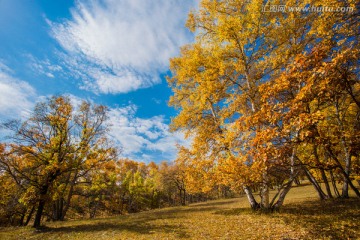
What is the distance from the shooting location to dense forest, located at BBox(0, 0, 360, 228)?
5.66 m

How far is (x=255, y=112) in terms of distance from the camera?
10078 mm

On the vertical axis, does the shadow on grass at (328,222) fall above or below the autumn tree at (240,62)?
below

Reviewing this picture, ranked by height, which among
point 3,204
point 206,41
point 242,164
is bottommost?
point 3,204

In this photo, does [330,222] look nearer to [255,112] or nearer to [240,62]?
[255,112]

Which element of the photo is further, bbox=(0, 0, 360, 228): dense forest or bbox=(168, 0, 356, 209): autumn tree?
bbox=(168, 0, 356, 209): autumn tree

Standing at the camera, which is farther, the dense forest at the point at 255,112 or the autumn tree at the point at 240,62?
the autumn tree at the point at 240,62

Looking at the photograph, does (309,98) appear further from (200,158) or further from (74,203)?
(74,203)

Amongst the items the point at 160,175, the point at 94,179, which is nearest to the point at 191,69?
the point at 94,179

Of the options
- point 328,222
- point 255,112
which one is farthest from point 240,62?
point 328,222

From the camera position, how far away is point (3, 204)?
53.2 ft

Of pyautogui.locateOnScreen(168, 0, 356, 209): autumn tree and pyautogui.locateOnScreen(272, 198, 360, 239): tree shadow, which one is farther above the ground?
pyautogui.locateOnScreen(168, 0, 356, 209): autumn tree

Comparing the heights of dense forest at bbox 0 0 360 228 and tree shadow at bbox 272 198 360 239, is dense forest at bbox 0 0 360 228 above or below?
above

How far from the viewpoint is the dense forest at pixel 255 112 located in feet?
18.6

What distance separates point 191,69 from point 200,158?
555cm
